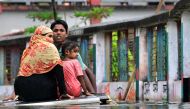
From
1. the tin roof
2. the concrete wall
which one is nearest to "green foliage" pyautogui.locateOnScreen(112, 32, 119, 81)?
the tin roof

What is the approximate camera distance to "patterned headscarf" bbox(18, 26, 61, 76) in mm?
9641

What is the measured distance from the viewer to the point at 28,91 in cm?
971

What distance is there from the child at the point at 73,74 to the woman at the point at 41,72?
1.04ft

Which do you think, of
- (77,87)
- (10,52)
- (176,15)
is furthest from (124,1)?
(77,87)

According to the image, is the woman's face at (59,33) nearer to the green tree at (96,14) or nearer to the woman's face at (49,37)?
the woman's face at (49,37)

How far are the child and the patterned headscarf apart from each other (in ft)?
1.13

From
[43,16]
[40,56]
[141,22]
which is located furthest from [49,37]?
[43,16]

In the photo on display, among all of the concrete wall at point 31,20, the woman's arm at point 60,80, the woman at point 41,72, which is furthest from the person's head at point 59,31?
the concrete wall at point 31,20

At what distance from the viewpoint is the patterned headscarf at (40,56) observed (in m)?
9.64

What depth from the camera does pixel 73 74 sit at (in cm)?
1003

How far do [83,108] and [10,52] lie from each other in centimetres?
2708

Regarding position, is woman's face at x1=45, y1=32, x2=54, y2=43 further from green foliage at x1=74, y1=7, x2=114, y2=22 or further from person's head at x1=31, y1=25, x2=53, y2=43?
green foliage at x1=74, y1=7, x2=114, y2=22

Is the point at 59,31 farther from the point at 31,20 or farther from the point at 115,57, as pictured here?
the point at 31,20

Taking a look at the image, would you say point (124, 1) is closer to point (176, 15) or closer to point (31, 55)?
point (176, 15)
